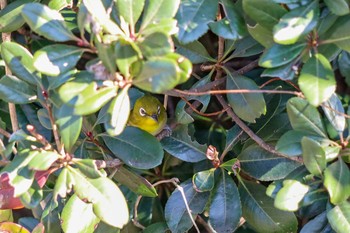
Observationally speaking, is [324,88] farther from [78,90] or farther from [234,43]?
[78,90]

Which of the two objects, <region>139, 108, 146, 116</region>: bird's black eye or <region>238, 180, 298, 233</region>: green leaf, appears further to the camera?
<region>139, 108, 146, 116</region>: bird's black eye

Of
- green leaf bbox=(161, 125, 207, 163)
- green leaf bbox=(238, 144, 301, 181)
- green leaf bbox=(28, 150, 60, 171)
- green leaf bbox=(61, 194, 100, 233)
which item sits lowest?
green leaf bbox=(61, 194, 100, 233)

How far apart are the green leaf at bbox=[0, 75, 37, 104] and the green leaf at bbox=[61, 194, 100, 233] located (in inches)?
9.8

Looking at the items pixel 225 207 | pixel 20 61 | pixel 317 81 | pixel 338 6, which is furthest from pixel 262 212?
pixel 20 61

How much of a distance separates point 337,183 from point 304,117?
0.49ft

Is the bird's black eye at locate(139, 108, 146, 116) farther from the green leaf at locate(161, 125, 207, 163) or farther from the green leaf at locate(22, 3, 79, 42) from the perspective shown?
the green leaf at locate(22, 3, 79, 42)

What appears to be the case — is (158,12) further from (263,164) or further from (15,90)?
(263,164)

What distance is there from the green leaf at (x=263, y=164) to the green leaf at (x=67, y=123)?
462 millimetres

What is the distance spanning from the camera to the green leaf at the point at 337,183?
41.8 inches

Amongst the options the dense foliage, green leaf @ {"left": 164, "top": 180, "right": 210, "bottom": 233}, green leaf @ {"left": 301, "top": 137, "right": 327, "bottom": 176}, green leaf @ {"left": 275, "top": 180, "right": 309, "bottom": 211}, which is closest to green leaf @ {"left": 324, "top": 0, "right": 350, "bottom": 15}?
the dense foliage

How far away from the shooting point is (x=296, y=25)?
3.24 feet

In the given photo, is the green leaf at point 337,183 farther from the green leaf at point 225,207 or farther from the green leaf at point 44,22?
the green leaf at point 44,22

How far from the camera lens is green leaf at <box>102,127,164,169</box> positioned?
3.92ft

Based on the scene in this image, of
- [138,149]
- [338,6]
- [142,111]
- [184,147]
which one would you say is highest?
[338,6]
